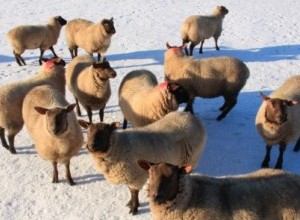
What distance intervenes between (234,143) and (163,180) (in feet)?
12.4

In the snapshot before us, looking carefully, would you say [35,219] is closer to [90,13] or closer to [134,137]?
[134,137]

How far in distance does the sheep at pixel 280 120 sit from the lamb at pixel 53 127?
116 inches

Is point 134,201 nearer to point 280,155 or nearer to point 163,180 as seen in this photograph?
point 163,180

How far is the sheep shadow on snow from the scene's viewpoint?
6551 millimetres

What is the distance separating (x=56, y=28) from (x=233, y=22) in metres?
6.85

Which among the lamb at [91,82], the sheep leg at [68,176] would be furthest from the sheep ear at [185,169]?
the lamb at [91,82]

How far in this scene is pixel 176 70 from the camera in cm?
793

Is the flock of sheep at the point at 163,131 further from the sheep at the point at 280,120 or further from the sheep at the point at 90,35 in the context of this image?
the sheep at the point at 90,35

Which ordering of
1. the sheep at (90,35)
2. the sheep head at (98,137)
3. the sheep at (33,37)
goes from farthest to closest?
the sheep at (33,37), the sheep at (90,35), the sheep head at (98,137)

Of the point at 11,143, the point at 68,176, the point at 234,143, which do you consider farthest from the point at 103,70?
the point at 234,143

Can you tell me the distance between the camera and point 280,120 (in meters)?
5.79

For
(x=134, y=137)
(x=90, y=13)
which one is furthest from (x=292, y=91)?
(x=90, y=13)

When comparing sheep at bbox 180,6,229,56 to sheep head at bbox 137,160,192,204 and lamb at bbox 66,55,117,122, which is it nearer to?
lamb at bbox 66,55,117,122

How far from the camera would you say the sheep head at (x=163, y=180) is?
12.2ft
